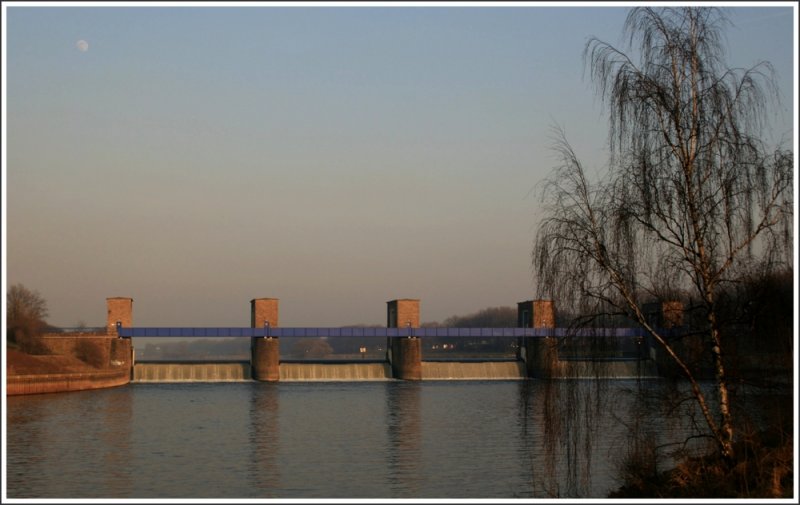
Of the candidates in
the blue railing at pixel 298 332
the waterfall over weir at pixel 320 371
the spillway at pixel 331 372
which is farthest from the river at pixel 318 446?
the blue railing at pixel 298 332

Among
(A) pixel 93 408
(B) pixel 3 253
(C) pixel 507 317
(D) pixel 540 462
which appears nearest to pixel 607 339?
(B) pixel 3 253

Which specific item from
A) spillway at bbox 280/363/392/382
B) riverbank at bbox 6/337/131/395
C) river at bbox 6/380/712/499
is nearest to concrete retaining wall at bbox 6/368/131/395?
riverbank at bbox 6/337/131/395

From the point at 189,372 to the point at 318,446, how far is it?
47390 mm

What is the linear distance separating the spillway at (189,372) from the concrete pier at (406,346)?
12.4m

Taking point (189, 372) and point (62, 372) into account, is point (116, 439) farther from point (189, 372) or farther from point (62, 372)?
point (189, 372)

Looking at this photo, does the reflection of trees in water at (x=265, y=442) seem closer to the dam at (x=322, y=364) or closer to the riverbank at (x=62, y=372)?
the riverbank at (x=62, y=372)

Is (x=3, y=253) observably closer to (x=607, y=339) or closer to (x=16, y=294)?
(x=607, y=339)

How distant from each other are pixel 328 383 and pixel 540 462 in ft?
166

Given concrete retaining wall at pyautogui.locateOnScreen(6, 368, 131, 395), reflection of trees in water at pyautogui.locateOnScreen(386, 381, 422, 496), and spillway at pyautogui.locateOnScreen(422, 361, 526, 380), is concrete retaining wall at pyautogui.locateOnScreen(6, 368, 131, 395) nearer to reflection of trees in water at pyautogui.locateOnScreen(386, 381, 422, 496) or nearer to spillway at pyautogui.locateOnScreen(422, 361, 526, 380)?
reflection of trees in water at pyautogui.locateOnScreen(386, 381, 422, 496)

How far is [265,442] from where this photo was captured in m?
36.0

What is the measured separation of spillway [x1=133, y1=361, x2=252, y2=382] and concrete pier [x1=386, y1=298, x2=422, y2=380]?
12.4 m

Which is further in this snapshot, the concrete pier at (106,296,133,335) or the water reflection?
the concrete pier at (106,296,133,335)

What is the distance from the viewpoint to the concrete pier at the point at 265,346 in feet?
260

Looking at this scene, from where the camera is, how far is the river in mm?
23531
